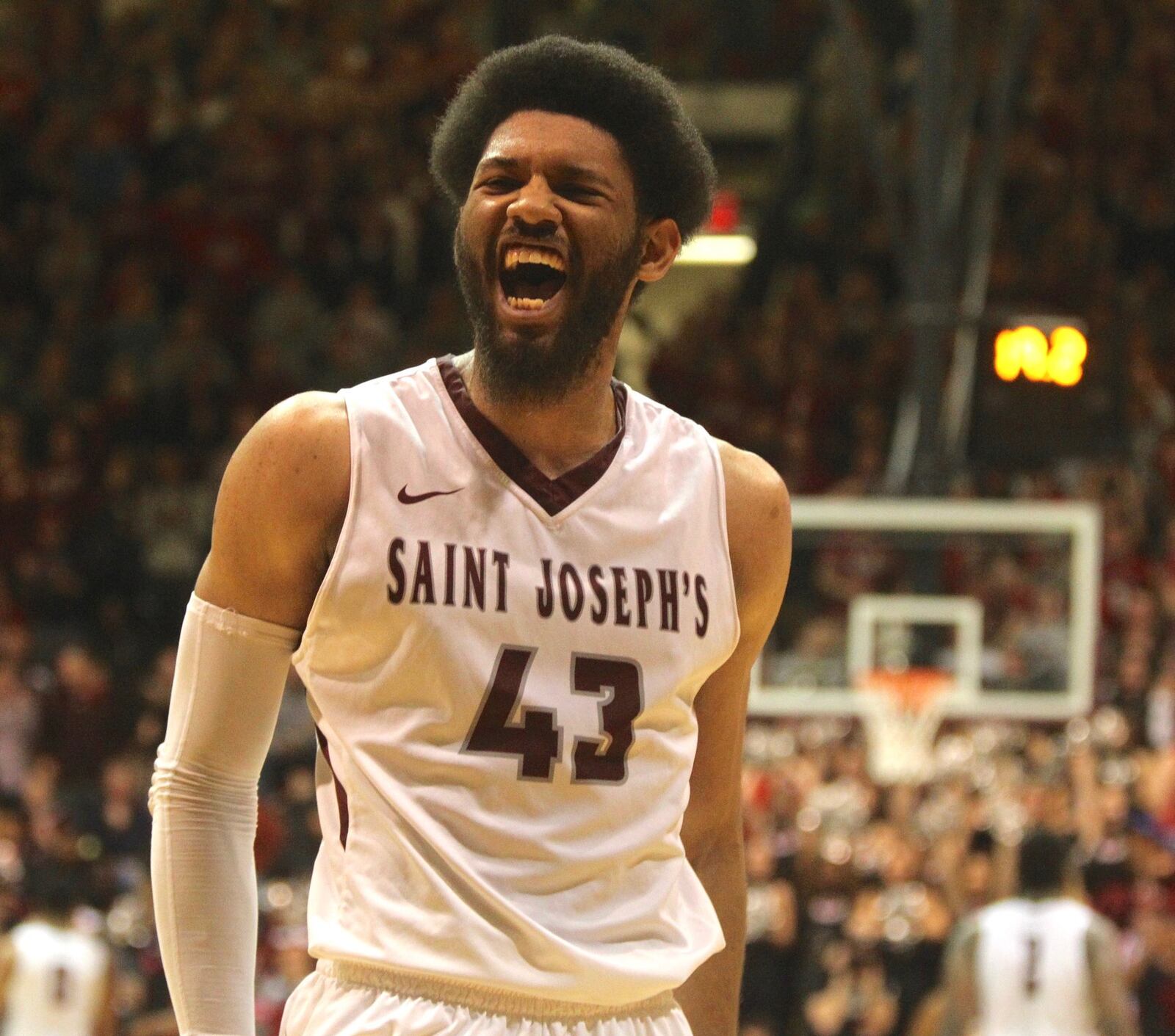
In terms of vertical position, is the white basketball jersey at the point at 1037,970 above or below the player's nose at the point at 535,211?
below

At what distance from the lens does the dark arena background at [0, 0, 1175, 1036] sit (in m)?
10.3

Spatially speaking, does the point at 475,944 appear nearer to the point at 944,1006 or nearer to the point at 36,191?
the point at 944,1006

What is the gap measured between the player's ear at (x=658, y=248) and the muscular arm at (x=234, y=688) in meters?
0.45

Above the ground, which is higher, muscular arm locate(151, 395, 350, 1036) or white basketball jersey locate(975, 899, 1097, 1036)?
muscular arm locate(151, 395, 350, 1036)

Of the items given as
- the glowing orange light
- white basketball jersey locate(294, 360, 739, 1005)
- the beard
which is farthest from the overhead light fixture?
white basketball jersey locate(294, 360, 739, 1005)

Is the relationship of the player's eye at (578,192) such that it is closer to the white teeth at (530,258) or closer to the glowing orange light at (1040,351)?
the white teeth at (530,258)

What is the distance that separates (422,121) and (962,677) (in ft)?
21.6

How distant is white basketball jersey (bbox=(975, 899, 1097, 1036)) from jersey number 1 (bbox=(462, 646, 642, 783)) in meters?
5.29

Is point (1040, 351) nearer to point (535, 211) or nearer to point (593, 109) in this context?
point (593, 109)

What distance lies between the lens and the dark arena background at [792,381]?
10320 millimetres

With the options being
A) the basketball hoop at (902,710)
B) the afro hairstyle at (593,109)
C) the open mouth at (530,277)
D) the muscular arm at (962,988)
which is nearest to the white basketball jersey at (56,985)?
the muscular arm at (962,988)

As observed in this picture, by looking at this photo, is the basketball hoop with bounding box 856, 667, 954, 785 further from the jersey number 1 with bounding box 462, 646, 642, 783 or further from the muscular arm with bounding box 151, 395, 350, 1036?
the muscular arm with bounding box 151, 395, 350, 1036

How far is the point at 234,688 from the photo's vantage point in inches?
101

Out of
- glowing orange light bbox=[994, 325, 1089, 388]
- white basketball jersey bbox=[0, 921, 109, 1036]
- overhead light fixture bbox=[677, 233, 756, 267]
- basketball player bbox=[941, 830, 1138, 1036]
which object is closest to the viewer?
basketball player bbox=[941, 830, 1138, 1036]
